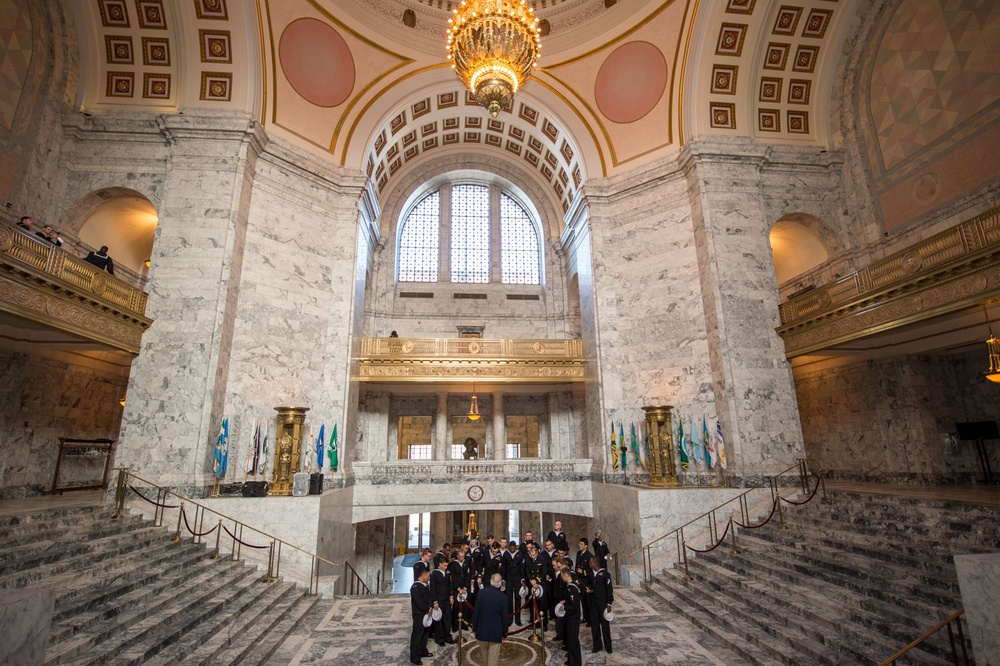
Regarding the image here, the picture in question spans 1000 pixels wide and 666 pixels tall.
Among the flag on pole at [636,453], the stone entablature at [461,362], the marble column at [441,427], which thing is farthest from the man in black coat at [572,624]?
the marble column at [441,427]

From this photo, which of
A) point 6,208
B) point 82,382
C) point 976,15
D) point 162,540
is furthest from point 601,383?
point 6,208

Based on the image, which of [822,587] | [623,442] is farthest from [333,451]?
[822,587]

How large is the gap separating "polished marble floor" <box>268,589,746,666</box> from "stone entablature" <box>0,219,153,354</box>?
23.2 ft

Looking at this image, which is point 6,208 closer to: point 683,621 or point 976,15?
point 683,621

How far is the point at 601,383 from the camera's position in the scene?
14.6 m

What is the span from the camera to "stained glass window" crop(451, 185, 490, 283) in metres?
21.7

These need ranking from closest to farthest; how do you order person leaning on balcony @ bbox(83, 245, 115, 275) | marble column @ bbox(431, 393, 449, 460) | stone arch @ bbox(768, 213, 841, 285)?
person leaning on balcony @ bbox(83, 245, 115, 275) < stone arch @ bbox(768, 213, 841, 285) < marble column @ bbox(431, 393, 449, 460)

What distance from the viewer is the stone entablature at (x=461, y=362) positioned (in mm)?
16859

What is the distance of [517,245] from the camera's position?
2227 centimetres

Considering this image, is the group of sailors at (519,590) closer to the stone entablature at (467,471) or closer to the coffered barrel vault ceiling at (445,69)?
the stone entablature at (467,471)

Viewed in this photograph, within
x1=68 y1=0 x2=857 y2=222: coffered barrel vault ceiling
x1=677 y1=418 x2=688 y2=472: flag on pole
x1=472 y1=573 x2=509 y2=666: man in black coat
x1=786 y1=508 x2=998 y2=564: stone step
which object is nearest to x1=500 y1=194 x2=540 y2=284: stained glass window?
x1=68 y1=0 x2=857 y2=222: coffered barrel vault ceiling

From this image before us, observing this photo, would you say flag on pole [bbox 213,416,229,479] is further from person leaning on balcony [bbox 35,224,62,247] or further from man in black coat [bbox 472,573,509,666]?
man in black coat [bbox 472,573,509,666]

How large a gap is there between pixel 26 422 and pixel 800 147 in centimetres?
2145

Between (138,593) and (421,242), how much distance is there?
17.2 meters
